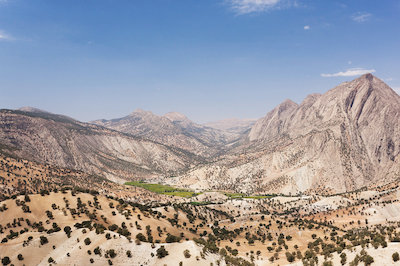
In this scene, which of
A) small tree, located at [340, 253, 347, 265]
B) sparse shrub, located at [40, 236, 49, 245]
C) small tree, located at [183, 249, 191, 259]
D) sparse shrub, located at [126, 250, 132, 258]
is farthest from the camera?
sparse shrub, located at [40, 236, 49, 245]

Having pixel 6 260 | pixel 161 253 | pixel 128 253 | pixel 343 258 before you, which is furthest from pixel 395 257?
pixel 6 260

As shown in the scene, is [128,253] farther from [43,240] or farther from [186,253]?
[43,240]

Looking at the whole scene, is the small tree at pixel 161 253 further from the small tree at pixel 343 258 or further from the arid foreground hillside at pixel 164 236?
the small tree at pixel 343 258

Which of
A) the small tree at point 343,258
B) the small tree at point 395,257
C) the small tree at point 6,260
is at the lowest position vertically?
the small tree at point 343,258

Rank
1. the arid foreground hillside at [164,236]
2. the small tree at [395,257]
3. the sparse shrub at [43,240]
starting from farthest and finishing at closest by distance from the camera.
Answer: the sparse shrub at [43,240] < the arid foreground hillside at [164,236] < the small tree at [395,257]

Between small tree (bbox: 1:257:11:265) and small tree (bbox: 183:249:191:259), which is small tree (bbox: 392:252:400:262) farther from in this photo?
small tree (bbox: 1:257:11:265)

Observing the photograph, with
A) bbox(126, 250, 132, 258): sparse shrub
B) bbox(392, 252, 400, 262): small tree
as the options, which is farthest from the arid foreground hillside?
bbox(392, 252, 400, 262): small tree

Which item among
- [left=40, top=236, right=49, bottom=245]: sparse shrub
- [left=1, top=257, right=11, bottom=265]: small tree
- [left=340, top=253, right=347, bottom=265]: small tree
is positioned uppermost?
[left=40, top=236, right=49, bottom=245]: sparse shrub

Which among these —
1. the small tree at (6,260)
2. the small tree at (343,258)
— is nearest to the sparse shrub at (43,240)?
the small tree at (6,260)

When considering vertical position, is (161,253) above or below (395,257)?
below

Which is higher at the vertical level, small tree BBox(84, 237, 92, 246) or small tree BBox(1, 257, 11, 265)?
small tree BBox(84, 237, 92, 246)

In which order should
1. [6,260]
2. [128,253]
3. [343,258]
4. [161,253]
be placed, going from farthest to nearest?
[161,253] < [128,253] < [6,260] < [343,258]
